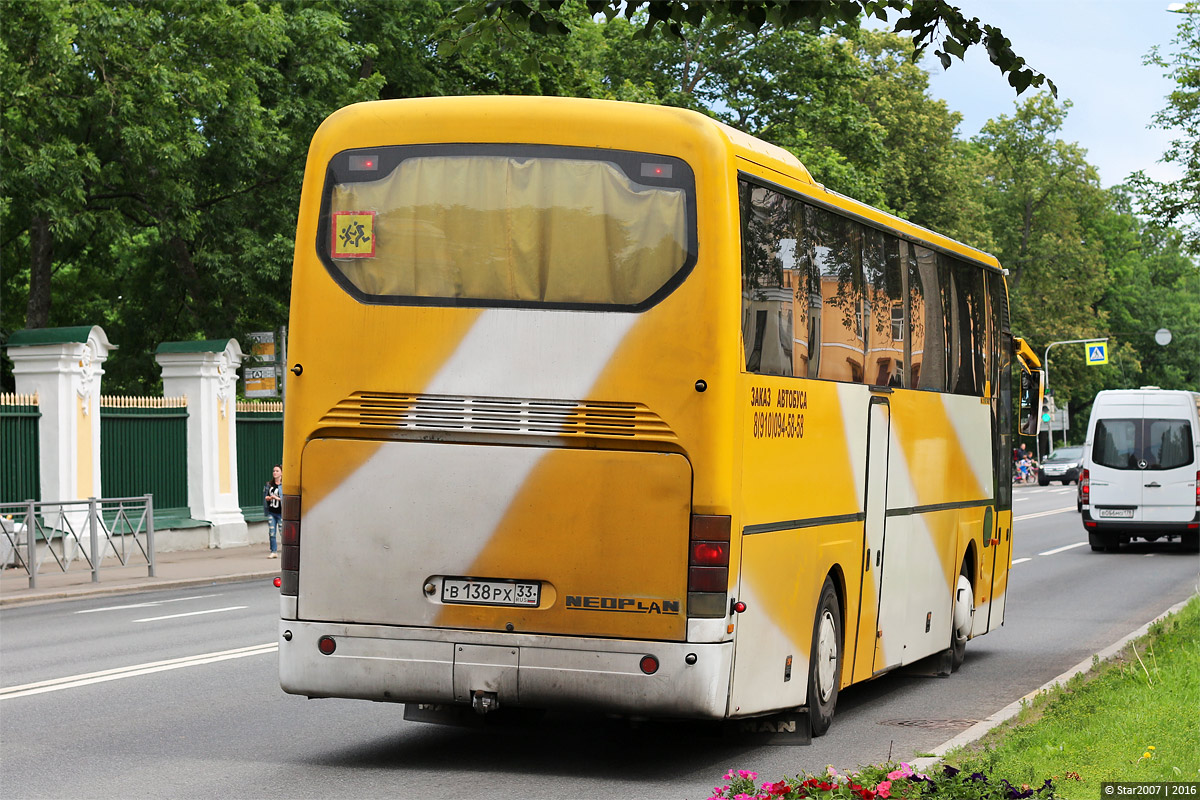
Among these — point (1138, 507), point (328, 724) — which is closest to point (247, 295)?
point (1138, 507)

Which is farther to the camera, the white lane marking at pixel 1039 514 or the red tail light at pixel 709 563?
the white lane marking at pixel 1039 514

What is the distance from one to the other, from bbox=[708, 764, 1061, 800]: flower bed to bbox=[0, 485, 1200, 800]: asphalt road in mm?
1753

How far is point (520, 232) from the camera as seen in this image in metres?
8.27

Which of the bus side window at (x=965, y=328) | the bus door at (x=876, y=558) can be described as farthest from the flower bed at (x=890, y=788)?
the bus side window at (x=965, y=328)

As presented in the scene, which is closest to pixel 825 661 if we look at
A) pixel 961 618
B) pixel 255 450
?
pixel 961 618

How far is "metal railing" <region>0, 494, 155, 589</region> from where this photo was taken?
74.5ft

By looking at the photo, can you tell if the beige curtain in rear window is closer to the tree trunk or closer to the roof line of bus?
the roof line of bus

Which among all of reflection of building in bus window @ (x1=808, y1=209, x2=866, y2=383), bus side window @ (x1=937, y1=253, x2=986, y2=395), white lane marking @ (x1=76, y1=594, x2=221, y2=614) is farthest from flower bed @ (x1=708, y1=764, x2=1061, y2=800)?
white lane marking @ (x1=76, y1=594, x2=221, y2=614)

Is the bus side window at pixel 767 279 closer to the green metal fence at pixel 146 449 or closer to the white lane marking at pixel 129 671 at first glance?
the white lane marking at pixel 129 671

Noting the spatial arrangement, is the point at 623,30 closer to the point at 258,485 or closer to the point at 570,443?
the point at 258,485

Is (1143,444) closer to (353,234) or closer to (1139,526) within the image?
(1139,526)

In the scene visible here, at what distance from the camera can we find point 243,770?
834 cm

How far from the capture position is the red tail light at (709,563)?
7.98 meters

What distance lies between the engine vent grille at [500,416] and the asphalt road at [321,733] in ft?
5.85
